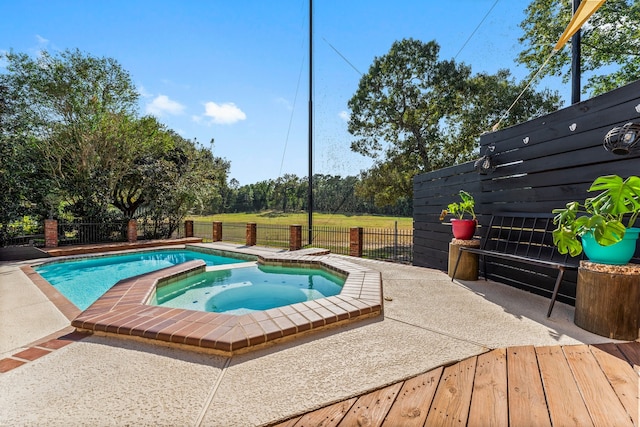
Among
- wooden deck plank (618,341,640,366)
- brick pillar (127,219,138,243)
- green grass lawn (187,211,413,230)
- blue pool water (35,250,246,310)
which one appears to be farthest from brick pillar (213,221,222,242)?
wooden deck plank (618,341,640,366)

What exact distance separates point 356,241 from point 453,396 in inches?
265

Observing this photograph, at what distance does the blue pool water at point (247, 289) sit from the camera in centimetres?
444

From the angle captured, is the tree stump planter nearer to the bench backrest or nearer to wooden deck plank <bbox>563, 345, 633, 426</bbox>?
the bench backrest

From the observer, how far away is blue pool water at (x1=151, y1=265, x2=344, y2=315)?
4.44 metres

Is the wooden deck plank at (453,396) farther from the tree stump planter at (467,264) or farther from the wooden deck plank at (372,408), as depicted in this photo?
the tree stump planter at (467,264)

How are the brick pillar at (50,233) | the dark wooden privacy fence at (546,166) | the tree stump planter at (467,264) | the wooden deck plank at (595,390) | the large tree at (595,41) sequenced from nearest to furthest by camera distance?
the wooden deck plank at (595,390)
the dark wooden privacy fence at (546,166)
the tree stump planter at (467,264)
the large tree at (595,41)
the brick pillar at (50,233)

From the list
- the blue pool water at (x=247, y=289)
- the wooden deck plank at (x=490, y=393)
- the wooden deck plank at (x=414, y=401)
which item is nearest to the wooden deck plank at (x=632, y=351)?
the wooden deck plank at (x=490, y=393)

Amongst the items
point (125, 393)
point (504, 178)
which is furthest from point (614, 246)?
point (125, 393)

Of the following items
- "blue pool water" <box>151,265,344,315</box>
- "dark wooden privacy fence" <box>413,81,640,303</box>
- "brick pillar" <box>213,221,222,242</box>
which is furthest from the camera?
"brick pillar" <box>213,221,222,242</box>

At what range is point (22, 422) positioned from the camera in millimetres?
1536

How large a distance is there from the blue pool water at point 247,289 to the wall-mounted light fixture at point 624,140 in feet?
12.7

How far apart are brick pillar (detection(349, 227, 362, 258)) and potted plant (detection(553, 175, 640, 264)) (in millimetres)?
5813

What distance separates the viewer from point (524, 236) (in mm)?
4020

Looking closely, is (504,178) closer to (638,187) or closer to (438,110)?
(638,187)
